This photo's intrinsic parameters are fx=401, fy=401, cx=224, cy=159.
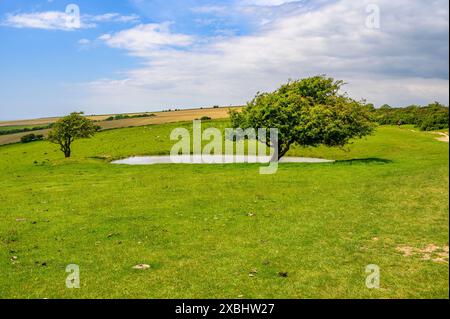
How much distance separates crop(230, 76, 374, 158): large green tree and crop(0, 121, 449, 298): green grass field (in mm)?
7882

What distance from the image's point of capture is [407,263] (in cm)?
1608

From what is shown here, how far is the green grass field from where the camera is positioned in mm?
14492

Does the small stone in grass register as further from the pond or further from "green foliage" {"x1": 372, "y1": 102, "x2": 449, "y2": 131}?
"green foliage" {"x1": 372, "y1": 102, "x2": 449, "y2": 131}

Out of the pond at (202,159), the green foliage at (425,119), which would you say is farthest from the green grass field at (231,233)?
the green foliage at (425,119)

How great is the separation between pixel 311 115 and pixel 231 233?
32235 mm

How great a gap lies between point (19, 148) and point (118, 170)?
2369 inches

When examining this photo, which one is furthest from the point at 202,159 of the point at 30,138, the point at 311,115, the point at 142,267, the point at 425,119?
the point at 30,138

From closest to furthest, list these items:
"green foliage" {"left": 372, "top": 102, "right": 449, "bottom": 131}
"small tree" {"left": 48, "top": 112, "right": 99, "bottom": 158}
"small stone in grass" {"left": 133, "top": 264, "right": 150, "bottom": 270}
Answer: "small stone in grass" {"left": 133, "top": 264, "right": 150, "bottom": 270} < "small tree" {"left": 48, "top": 112, "right": 99, "bottom": 158} < "green foliage" {"left": 372, "top": 102, "right": 449, "bottom": 131}

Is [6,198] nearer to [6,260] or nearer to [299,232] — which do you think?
[6,260]

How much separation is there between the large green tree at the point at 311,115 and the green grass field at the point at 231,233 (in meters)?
7.88

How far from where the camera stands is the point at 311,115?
5038 centimetres

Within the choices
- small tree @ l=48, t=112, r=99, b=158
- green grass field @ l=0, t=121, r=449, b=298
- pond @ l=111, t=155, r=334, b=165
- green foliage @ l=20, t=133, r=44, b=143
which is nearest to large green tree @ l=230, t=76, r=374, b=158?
green grass field @ l=0, t=121, r=449, b=298

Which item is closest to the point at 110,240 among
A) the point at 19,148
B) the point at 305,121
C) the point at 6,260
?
the point at 6,260

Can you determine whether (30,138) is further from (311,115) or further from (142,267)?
(142,267)
